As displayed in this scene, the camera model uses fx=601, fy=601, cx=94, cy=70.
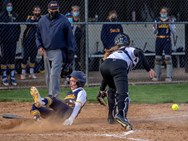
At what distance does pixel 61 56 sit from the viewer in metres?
11.9

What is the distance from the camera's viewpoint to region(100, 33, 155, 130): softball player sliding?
9.41m

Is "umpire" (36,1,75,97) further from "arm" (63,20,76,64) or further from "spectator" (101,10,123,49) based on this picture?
"spectator" (101,10,123,49)

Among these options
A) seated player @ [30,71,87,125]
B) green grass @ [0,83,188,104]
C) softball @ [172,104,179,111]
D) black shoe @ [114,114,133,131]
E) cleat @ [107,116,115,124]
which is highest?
seated player @ [30,71,87,125]

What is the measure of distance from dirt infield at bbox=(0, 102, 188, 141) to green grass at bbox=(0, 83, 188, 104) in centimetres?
122

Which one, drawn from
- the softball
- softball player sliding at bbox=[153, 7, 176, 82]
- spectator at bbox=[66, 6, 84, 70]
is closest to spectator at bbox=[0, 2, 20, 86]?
spectator at bbox=[66, 6, 84, 70]

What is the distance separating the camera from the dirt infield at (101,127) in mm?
8562

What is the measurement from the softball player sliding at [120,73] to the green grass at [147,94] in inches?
128

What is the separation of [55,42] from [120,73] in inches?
105

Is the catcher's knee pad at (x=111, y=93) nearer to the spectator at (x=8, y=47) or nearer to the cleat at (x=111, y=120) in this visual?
the cleat at (x=111, y=120)

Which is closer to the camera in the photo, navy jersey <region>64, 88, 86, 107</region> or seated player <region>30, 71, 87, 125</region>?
seated player <region>30, 71, 87, 125</region>

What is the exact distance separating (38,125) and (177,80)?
795 centimetres

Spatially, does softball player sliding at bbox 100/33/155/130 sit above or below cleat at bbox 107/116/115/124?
above

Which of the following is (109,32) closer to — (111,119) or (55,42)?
(55,42)

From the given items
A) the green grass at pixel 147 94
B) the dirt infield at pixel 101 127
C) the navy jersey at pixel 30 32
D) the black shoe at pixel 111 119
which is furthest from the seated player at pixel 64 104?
the navy jersey at pixel 30 32
